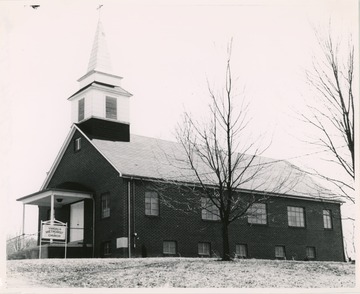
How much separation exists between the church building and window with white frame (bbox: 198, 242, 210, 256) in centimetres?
5

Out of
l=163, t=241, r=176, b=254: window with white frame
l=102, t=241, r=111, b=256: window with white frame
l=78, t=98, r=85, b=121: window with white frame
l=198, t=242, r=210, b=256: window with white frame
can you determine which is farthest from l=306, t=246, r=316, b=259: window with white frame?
l=78, t=98, r=85, b=121: window with white frame

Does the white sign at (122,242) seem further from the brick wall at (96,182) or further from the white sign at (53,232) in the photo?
the white sign at (53,232)

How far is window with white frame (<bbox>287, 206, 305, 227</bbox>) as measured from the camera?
33.8 m

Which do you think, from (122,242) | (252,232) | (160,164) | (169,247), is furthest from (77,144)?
(252,232)

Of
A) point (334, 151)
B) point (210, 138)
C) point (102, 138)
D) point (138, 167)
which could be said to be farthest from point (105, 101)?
point (334, 151)

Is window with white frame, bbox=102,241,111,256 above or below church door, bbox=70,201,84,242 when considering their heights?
below

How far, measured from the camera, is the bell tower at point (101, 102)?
3030cm

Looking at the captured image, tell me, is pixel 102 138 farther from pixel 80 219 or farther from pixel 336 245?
pixel 336 245

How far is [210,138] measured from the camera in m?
23.0

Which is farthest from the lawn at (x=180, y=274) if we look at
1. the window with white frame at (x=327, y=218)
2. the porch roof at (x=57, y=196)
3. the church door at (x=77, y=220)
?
the window with white frame at (x=327, y=218)

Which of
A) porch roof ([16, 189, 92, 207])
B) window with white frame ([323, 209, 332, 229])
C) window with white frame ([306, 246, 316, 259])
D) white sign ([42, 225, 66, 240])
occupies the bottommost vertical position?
window with white frame ([306, 246, 316, 259])

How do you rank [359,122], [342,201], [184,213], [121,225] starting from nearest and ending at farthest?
[359,122] → [121,225] → [184,213] → [342,201]

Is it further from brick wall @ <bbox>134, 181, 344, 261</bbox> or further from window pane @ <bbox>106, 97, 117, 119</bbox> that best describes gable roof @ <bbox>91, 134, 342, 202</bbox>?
window pane @ <bbox>106, 97, 117, 119</bbox>

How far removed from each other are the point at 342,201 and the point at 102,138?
14969 millimetres
